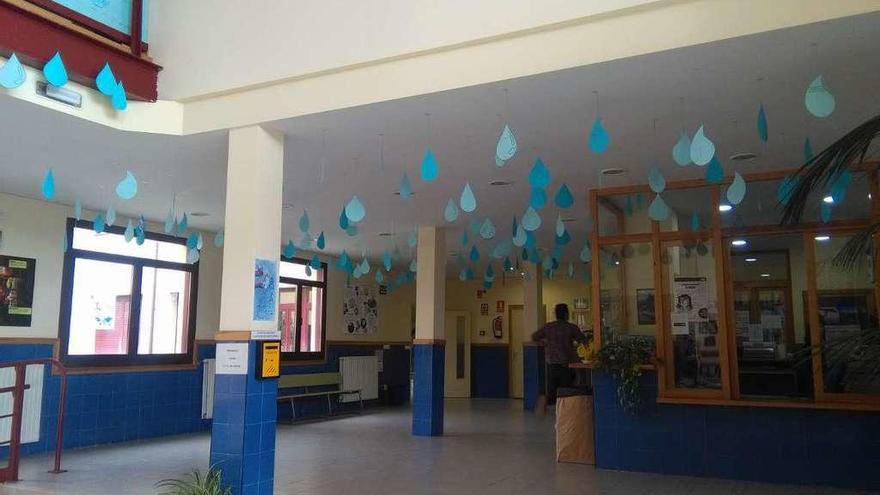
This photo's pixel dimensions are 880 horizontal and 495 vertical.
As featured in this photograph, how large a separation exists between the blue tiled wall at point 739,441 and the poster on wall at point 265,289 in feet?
10.5

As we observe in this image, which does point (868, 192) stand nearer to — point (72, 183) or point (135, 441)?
point (72, 183)

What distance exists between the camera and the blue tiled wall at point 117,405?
25.2 feet

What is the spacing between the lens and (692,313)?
647cm

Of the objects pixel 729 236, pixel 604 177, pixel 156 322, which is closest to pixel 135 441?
pixel 156 322

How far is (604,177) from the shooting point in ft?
22.0

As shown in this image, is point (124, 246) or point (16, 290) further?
point (124, 246)

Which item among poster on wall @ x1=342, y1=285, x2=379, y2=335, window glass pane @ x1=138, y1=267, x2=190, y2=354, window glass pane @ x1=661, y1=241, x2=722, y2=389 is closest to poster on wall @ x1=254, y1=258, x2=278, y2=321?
window glass pane @ x1=661, y1=241, x2=722, y2=389

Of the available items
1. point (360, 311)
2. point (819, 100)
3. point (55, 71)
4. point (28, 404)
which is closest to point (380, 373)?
point (360, 311)

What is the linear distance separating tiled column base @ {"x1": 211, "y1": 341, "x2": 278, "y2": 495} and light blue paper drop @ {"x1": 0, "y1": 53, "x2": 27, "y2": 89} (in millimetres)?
2120

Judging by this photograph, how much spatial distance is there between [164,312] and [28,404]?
2.11 m

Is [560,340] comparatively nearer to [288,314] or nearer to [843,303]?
[843,303]

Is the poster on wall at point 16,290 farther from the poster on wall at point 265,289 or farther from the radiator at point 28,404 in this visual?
the poster on wall at point 265,289

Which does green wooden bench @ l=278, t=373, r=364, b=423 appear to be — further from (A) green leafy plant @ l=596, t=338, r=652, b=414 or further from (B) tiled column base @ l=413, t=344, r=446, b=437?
(A) green leafy plant @ l=596, t=338, r=652, b=414

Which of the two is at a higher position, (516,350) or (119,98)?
(119,98)
